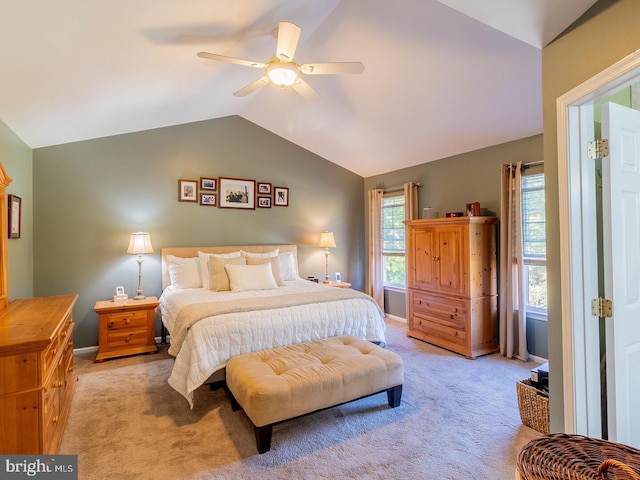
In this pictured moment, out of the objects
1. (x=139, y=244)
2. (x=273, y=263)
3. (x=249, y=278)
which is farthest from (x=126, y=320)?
(x=273, y=263)

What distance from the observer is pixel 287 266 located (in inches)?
186

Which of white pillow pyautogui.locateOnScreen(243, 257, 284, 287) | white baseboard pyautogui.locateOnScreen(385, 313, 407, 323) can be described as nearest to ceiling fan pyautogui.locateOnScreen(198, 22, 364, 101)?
white pillow pyautogui.locateOnScreen(243, 257, 284, 287)

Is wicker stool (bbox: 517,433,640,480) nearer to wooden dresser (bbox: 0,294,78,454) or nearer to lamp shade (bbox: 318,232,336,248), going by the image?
wooden dresser (bbox: 0,294,78,454)

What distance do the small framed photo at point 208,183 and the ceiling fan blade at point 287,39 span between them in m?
2.63

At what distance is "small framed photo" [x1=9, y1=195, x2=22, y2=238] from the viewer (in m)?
2.81

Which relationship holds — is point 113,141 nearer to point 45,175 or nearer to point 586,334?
point 45,175

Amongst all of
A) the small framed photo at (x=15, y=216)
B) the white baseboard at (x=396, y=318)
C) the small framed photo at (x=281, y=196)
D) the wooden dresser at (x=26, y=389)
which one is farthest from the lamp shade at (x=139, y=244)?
the white baseboard at (x=396, y=318)

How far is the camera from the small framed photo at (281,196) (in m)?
5.15

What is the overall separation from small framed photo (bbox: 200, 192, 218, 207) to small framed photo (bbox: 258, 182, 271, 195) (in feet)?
Result: 2.18

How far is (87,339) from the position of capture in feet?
13.0

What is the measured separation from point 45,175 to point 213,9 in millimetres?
3012

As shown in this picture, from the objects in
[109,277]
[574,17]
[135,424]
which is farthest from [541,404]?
[109,277]

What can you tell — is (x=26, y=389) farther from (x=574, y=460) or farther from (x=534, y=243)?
(x=534, y=243)

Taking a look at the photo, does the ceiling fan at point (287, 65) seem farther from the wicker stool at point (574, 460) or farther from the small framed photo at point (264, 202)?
the small framed photo at point (264, 202)
